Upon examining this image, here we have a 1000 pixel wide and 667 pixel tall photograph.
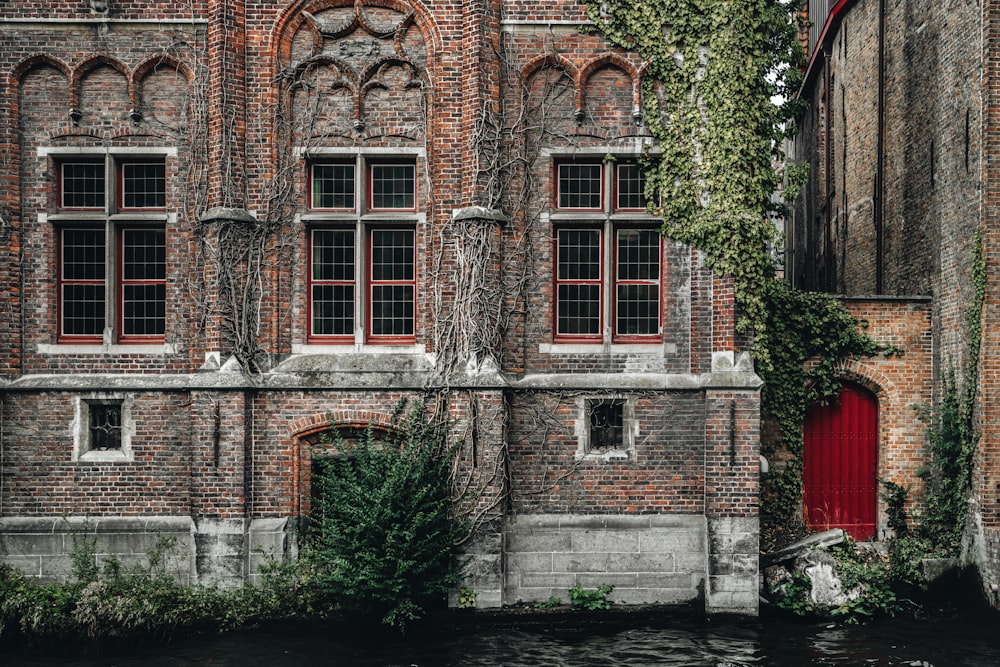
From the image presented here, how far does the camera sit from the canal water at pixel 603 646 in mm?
9281

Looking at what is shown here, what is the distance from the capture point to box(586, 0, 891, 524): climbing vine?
10.9 m

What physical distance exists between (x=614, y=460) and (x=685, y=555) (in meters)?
1.59

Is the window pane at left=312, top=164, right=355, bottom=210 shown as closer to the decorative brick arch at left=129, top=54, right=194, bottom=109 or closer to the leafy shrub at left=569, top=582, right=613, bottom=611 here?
the decorative brick arch at left=129, top=54, right=194, bottom=109

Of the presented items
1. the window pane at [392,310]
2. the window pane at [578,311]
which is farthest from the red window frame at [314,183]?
the window pane at [578,311]

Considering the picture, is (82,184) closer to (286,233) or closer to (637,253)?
(286,233)

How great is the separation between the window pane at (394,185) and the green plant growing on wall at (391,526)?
2.95m

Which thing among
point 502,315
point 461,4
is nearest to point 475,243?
point 502,315

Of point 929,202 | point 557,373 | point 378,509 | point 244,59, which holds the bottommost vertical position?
point 378,509

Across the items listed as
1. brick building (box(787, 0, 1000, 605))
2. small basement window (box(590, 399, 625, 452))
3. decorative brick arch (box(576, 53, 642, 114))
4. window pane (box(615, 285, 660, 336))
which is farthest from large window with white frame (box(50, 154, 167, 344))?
brick building (box(787, 0, 1000, 605))

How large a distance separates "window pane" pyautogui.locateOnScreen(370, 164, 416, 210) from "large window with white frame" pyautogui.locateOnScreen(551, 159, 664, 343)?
2063 millimetres

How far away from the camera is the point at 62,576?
1101 cm

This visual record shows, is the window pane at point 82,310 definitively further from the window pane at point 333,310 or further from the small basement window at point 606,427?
the small basement window at point 606,427

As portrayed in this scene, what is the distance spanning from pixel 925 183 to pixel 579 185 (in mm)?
5643

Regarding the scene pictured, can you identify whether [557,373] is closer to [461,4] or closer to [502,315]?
[502,315]
